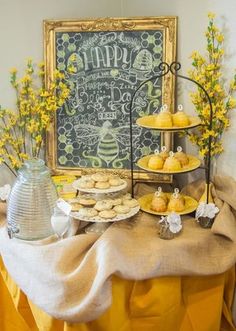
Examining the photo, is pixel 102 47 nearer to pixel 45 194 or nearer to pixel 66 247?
pixel 45 194

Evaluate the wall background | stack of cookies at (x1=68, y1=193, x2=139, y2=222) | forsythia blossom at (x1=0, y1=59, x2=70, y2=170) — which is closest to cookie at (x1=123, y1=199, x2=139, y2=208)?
stack of cookies at (x1=68, y1=193, x2=139, y2=222)

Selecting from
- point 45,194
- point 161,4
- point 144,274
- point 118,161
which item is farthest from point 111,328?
point 161,4

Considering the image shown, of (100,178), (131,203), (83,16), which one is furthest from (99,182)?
(83,16)

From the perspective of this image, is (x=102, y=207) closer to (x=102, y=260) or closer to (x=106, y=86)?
(x=102, y=260)

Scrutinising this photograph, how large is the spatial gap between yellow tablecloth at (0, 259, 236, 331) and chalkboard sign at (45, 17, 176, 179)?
0.49m

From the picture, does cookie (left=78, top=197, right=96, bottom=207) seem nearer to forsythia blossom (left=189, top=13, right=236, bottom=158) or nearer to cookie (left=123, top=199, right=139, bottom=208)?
cookie (left=123, top=199, right=139, bottom=208)

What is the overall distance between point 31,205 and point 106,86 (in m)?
0.54

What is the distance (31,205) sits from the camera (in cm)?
142

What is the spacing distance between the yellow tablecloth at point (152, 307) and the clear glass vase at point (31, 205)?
0.62 feet

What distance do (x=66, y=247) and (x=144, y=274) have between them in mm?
239

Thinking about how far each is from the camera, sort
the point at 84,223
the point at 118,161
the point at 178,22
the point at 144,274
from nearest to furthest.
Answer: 1. the point at 144,274
2. the point at 84,223
3. the point at 178,22
4. the point at 118,161

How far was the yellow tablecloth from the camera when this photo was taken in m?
1.22

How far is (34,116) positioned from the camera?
5.60 feet

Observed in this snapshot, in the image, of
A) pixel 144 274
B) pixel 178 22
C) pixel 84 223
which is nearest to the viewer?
pixel 144 274
